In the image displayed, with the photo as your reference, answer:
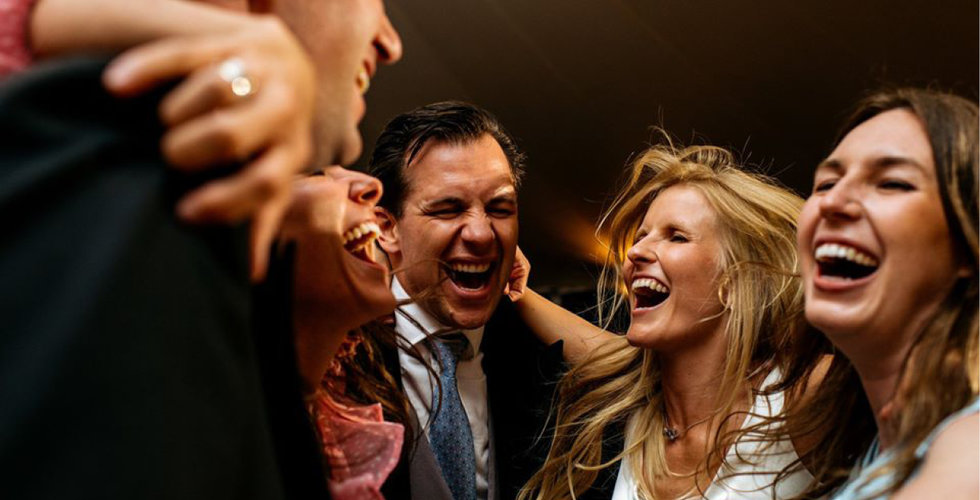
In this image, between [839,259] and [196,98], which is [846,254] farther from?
[196,98]

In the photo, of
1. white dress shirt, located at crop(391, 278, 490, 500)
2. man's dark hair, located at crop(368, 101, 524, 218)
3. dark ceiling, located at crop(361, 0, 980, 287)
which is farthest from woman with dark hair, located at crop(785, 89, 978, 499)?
dark ceiling, located at crop(361, 0, 980, 287)

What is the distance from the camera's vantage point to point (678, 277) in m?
2.24

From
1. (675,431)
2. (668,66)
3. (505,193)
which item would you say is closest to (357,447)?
(675,431)

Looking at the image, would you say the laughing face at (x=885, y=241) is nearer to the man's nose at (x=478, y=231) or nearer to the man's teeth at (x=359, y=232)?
the man's teeth at (x=359, y=232)

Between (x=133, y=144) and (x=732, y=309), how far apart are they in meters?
1.84

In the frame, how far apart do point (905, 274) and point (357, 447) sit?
82 centimetres

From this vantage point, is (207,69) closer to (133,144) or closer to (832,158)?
(133,144)

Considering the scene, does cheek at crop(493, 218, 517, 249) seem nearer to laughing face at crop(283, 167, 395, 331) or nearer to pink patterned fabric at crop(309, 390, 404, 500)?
laughing face at crop(283, 167, 395, 331)

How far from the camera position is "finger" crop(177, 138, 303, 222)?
579mm

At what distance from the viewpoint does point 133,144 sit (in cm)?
58

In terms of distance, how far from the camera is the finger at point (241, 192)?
1.90 ft

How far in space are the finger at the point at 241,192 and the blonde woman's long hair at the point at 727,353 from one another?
5.27 feet

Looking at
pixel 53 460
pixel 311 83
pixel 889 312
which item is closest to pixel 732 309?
pixel 889 312

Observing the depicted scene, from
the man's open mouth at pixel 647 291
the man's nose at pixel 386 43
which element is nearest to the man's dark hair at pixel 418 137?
the man's open mouth at pixel 647 291
